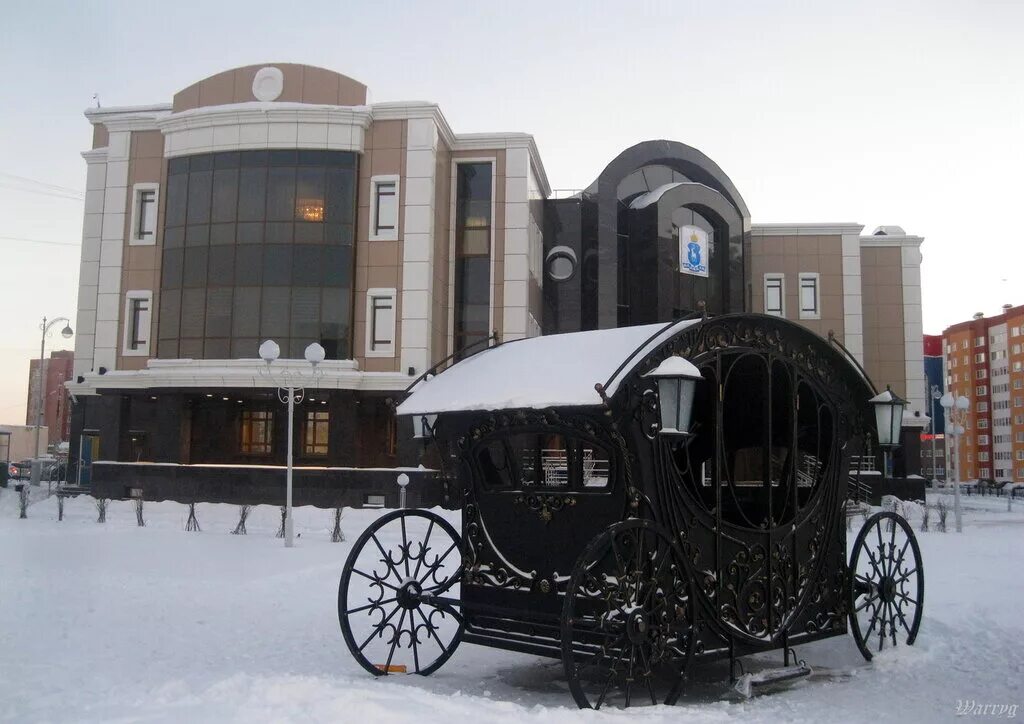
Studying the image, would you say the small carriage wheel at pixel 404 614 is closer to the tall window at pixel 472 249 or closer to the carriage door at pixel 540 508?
the carriage door at pixel 540 508

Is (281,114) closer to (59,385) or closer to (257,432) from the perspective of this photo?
(257,432)

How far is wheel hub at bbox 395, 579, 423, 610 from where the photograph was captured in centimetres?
804

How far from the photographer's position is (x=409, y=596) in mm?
8055

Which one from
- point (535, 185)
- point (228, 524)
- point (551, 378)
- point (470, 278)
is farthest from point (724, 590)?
point (535, 185)

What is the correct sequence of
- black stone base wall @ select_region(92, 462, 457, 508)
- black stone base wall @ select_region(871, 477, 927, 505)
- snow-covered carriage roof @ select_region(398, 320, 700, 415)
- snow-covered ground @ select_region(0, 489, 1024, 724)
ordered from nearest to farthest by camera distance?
snow-covered ground @ select_region(0, 489, 1024, 724)
snow-covered carriage roof @ select_region(398, 320, 700, 415)
black stone base wall @ select_region(92, 462, 457, 508)
black stone base wall @ select_region(871, 477, 927, 505)

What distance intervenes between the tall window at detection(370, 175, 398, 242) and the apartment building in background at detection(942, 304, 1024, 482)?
80411 millimetres

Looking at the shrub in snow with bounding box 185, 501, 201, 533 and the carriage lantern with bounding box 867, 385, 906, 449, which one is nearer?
the carriage lantern with bounding box 867, 385, 906, 449

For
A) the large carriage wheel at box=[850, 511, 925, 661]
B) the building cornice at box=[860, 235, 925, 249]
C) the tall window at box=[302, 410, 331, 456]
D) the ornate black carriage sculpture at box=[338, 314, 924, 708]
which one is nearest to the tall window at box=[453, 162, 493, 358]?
the tall window at box=[302, 410, 331, 456]

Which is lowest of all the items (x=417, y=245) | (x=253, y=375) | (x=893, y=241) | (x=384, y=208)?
(x=253, y=375)

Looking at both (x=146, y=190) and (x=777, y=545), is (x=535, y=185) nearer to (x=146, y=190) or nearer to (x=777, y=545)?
(x=146, y=190)

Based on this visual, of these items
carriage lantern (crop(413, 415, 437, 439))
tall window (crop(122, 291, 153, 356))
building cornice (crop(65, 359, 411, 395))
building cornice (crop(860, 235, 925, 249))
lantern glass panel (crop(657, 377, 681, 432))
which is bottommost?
carriage lantern (crop(413, 415, 437, 439))

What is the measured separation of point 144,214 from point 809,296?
2679cm

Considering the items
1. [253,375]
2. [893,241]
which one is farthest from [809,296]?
[253,375]

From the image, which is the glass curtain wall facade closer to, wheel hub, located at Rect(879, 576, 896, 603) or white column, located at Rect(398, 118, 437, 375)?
white column, located at Rect(398, 118, 437, 375)
